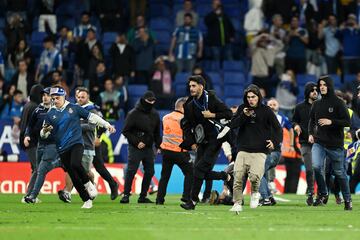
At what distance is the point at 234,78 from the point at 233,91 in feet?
1.97

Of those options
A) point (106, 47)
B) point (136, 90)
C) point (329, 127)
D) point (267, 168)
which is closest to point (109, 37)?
point (106, 47)

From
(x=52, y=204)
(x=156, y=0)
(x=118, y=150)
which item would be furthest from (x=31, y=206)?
(x=156, y=0)

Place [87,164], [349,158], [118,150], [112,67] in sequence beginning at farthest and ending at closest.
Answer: [112,67] → [118,150] → [349,158] → [87,164]

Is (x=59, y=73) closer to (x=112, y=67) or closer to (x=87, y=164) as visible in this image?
(x=112, y=67)

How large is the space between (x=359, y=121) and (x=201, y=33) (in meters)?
11.0

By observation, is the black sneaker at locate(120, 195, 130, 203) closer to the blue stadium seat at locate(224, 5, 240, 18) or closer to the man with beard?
the man with beard

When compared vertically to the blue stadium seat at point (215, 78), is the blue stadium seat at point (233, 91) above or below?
below

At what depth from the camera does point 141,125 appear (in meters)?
24.1

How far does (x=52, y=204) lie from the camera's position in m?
22.8

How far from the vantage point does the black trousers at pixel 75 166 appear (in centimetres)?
2075

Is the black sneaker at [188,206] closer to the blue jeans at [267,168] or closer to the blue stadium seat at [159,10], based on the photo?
the blue jeans at [267,168]

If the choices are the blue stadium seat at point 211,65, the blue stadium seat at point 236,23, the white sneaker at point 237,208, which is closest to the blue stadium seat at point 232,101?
the blue stadium seat at point 211,65

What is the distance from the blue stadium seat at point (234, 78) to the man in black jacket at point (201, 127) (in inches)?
533

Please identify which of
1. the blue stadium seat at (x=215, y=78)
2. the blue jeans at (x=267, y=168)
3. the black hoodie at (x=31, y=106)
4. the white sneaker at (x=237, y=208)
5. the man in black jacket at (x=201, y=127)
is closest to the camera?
the white sneaker at (x=237, y=208)
